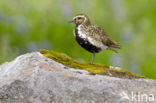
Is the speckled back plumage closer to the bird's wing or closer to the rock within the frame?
the bird's wing

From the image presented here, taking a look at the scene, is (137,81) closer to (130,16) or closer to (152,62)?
(152,62)

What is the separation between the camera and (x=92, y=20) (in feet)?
64.7

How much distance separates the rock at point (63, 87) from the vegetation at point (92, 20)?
728cm

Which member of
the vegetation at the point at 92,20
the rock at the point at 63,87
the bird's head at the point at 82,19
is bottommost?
the rock at the point at 63,87

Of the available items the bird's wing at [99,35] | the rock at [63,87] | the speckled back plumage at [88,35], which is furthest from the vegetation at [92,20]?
the rock at [63,87]

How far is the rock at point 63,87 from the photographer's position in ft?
27.9

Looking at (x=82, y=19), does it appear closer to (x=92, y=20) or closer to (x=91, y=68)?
(x=91, y=68)

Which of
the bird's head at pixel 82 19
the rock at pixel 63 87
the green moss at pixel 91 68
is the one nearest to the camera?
the rock at pixel 63 87

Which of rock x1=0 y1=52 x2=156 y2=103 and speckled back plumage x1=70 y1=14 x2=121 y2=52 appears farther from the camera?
speckled back plumage x1=70 y1=14 x2=121 y2=52

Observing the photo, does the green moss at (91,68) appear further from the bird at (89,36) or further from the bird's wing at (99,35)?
the bird's wing at (99,35)

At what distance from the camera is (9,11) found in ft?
66.1

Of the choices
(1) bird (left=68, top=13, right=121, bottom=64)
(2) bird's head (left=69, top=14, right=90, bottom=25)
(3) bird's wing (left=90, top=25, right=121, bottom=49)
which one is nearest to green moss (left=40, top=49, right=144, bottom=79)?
(1) bird (left=68, top=13, right=121, bottom=64)

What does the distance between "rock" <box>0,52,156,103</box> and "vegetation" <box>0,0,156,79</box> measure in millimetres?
7275

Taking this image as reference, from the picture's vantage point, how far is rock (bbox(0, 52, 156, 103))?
8.50 metres
